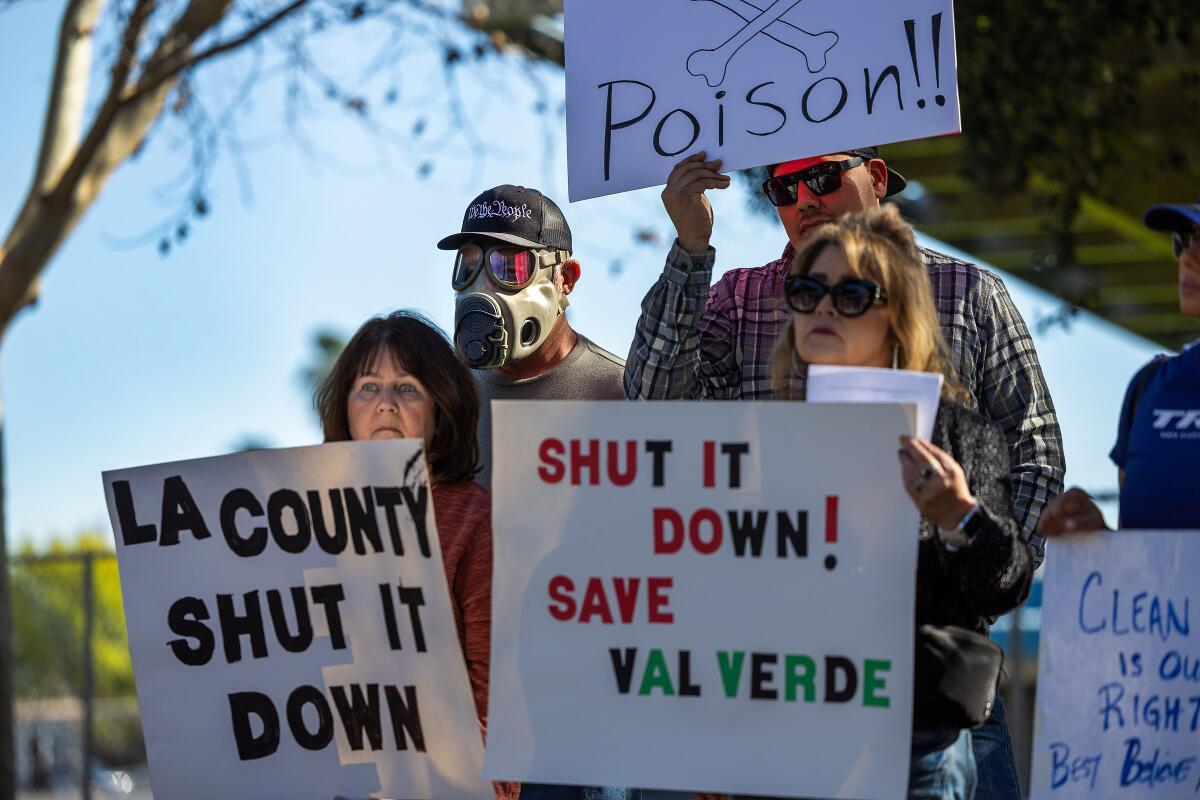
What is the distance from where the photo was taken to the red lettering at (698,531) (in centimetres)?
280

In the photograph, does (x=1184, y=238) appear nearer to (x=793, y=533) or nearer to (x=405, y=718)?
(x=793, y=533)

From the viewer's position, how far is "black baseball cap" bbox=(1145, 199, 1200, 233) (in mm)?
2961

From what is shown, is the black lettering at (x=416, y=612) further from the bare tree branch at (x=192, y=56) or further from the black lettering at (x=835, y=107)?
the bare tree branch at (x=192, y=56)

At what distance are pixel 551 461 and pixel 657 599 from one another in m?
0.29

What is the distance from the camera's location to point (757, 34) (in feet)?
11.8

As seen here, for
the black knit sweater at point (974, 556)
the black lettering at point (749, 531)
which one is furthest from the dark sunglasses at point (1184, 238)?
the black lettering at point (749, 531)

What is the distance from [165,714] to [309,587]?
377 millimetres

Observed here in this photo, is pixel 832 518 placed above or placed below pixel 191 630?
above

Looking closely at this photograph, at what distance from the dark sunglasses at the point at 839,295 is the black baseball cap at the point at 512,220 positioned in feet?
4.11

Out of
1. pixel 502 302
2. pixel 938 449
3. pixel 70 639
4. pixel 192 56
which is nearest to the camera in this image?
pixel 938 449

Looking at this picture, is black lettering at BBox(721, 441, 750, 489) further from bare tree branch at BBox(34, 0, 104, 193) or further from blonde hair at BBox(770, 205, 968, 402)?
bare tree branch at BBox(34, 0, 104, 193)

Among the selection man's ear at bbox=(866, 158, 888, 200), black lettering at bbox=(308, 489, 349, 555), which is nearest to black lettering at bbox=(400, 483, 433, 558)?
black lettering at bbox=(308, 489, 349, 555)

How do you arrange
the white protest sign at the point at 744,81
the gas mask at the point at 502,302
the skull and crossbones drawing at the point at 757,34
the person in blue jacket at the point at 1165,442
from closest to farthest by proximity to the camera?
the person in blue jacket at the point at 1165,442, the white protest sign at the point at 744,81, the skull and crossbones drawing at the point at 757,34, the gas mask at the point at 502,302

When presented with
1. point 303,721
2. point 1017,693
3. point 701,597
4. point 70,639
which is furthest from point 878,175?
point 70,639
